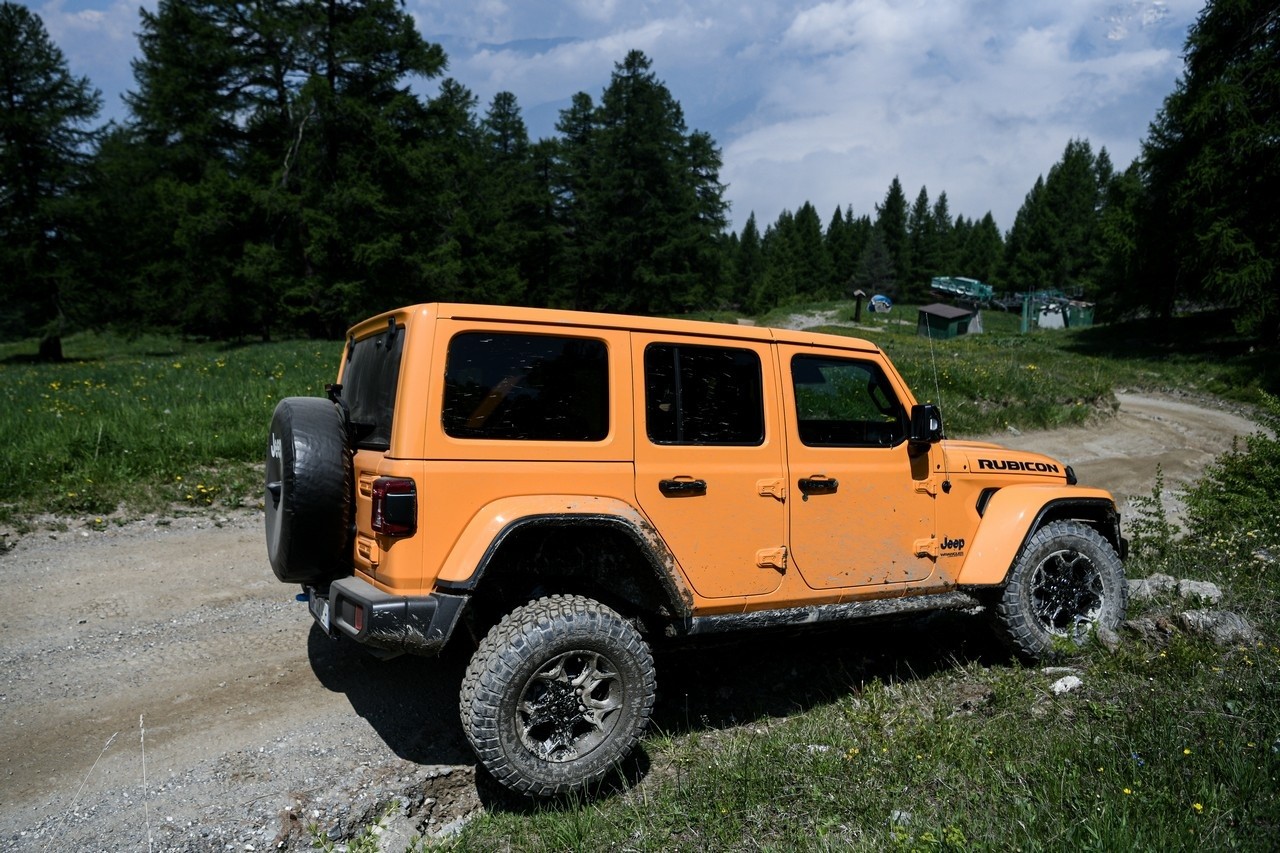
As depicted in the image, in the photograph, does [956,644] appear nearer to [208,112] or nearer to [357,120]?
[357,120]

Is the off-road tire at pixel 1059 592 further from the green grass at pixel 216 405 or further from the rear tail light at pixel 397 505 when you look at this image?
the rear tail light at pixel 397 505

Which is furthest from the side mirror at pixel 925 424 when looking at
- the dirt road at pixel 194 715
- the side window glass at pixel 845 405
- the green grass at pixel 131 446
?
the green grass at pixel 131 446

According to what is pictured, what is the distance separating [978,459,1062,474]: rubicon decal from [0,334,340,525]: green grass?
7.34m

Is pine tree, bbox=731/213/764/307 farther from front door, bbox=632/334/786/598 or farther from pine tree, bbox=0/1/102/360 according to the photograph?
front door, bbox=632/334/786/598

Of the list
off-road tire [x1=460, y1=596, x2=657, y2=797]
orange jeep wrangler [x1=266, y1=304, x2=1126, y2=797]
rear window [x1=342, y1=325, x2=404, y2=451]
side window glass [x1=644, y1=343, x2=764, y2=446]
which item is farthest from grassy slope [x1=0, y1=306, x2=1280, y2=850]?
rear window [x1=342, y1=325, x2=404, y2=451]

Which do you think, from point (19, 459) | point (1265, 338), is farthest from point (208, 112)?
point (1265, 338)

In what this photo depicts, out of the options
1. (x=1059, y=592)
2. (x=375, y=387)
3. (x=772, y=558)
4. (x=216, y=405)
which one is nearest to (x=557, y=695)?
(x=772, y=558)

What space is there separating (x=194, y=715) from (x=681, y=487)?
3.00 metres

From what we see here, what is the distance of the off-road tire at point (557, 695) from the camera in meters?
3.28

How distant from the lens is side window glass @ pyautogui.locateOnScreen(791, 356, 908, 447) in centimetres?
438

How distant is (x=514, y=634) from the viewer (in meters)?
3.34

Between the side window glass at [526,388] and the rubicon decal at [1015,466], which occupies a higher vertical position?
the side window glass at [526,388]

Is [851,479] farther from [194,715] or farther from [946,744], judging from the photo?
[194,715]

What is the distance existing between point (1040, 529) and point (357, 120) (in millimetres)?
34277
